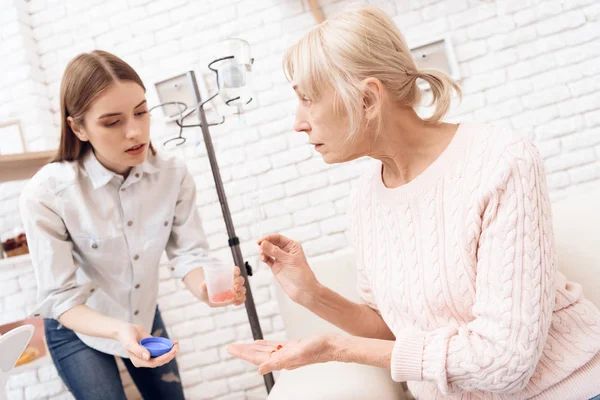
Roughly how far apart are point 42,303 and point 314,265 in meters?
0.84

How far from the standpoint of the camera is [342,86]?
3.68 ft

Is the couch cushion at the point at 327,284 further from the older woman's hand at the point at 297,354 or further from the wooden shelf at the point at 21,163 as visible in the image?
the wooden shelf at the point at 21,163

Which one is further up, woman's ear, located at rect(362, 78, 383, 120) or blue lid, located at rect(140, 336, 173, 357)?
woman's ear, located at rect(362, 78, 383, 120)

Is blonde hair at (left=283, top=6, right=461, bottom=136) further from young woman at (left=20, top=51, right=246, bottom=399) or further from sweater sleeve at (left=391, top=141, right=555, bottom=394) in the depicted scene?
young woman at (left=20, top=51, right=246, bottom=399)

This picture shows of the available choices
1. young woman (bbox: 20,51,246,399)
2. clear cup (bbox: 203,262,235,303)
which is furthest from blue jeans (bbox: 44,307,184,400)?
clear cup (bbox: 203,262,235,303)

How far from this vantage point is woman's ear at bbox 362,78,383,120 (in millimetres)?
1109

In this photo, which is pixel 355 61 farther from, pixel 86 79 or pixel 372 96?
pixel 86 79

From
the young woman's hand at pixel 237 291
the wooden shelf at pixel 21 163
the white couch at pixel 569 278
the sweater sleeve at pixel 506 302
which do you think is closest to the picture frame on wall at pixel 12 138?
the wooden shelf at pixel 21 163

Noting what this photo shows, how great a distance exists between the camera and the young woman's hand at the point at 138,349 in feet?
3.97

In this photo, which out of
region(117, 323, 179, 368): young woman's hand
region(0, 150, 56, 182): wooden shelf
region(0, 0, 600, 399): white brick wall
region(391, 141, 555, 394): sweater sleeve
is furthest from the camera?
region(0, 0, 600, 399): white brick wall

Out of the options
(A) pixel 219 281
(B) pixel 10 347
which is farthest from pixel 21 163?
(B) pixel 10 347

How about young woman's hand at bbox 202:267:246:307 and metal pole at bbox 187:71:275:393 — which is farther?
metal pole at bbox 187:71:275:393

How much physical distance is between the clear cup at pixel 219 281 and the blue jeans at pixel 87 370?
44 centimetres

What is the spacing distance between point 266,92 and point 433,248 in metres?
1.57
